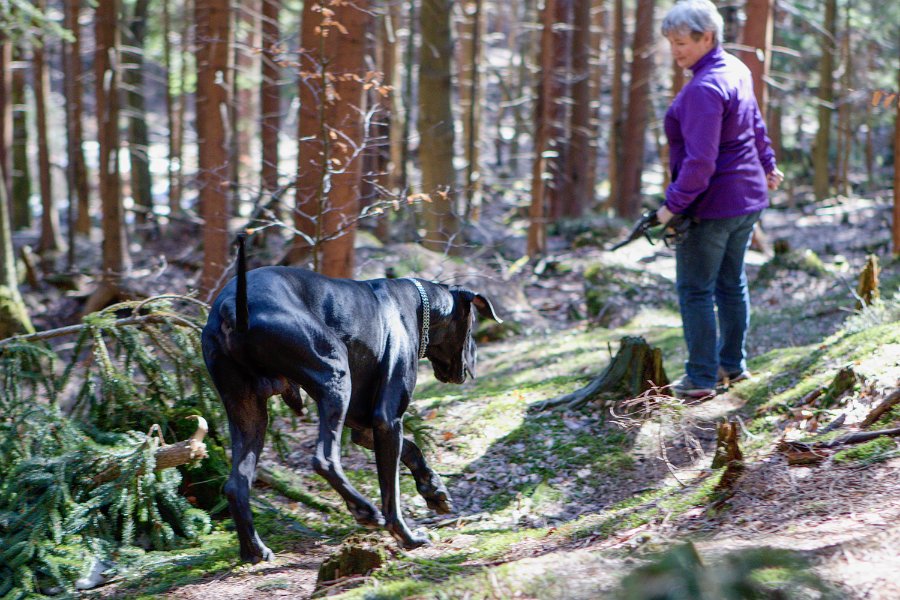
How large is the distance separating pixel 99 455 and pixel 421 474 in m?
1.84

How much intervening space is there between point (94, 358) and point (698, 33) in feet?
15.2

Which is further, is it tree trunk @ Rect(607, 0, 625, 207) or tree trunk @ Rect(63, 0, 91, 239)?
tree trunk @ Rect(607, 0, 625, 207)

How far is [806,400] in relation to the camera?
5.55 meters

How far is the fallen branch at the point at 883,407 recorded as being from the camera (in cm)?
453

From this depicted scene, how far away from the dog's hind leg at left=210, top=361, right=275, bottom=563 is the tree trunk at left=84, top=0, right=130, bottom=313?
10.9 metres

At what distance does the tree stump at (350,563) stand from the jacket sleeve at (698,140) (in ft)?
11.2

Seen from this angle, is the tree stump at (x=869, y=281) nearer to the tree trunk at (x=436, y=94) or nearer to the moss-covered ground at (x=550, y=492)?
the moss-covered ground at (x=550, y=492)

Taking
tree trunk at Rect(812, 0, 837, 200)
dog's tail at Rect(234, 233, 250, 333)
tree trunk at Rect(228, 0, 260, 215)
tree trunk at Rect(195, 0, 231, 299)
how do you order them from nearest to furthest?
dog's tail at Rect(234, 233, 250, 333) < tree trunk at Rect(195, 0, 231, 299) < tree trunk at Rect(228, 0, 260, 215) < tree trunk at Rect(812, 0, 837, 200)

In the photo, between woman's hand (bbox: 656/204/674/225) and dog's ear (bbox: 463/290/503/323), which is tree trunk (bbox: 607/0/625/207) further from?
dog's ear (bbox: 463/290/503/323)

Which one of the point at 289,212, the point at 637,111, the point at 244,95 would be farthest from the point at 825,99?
the point at 244,95

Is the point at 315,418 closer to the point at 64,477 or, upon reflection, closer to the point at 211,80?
the point at 64,477

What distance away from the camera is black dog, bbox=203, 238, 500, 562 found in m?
4.00

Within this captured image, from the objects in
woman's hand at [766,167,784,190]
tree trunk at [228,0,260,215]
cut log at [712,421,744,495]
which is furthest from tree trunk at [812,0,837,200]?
cut log at [712,421,744,495]

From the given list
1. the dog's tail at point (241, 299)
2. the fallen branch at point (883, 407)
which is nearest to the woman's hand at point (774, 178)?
the fallen branch at point (883, 407)
